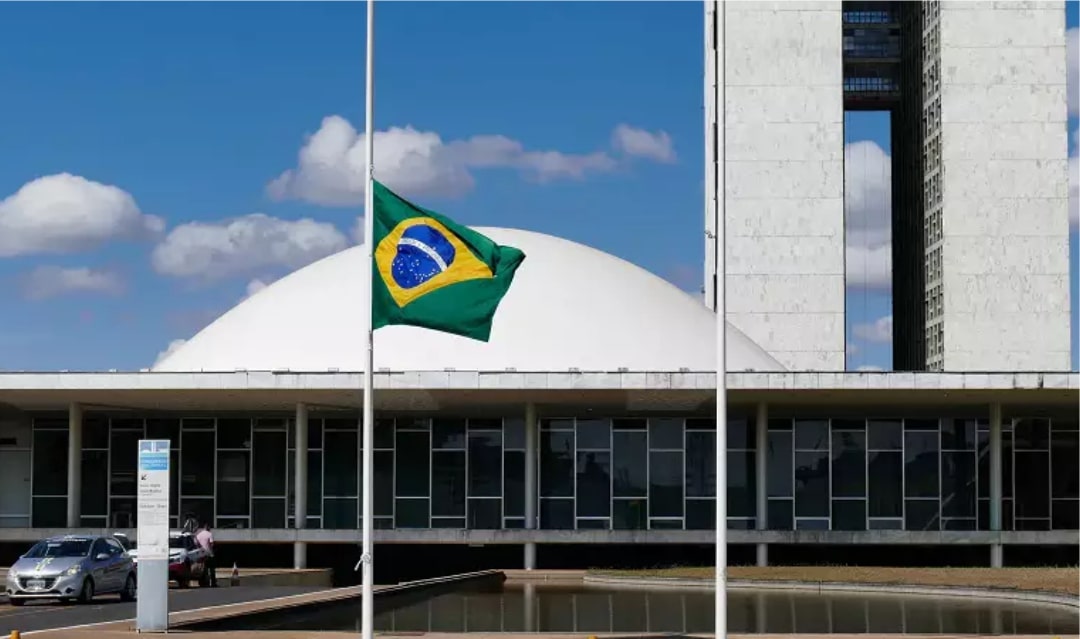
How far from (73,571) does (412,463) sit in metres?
21.8

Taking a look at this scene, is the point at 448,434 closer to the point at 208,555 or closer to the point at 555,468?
the point at 555,468

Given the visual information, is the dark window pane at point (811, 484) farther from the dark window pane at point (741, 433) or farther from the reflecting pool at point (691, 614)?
the reflecting pool at point (691, 614)

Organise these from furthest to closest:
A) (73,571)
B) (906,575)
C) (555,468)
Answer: (555,468), (906,575), (73,571)

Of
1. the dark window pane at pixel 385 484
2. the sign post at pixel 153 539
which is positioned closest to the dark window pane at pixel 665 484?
the dark window pane at pixel 385 484

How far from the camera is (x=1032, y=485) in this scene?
5816 centimetres

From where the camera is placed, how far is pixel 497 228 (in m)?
66.1

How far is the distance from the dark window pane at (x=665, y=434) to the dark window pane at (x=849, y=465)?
488cm

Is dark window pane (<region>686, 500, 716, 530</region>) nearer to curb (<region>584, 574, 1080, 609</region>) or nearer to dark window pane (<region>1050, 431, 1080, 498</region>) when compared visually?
curb (<region>584, 574, 1080, 609</region>)

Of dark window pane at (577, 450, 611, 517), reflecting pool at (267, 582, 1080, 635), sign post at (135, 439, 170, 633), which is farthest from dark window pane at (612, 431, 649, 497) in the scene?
sign post at (135, 439, 170, 633)

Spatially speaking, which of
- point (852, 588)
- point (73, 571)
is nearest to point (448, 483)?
point (852, 588)

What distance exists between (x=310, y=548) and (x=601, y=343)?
447 inches

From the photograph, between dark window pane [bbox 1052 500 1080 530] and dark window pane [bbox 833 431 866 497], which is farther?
dark window pane [bbox 1052 500 1080 530]

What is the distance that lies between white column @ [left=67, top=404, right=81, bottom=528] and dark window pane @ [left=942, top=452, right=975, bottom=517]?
2724cm

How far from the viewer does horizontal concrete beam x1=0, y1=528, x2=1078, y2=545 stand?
53.0m
